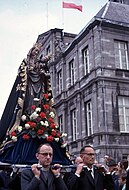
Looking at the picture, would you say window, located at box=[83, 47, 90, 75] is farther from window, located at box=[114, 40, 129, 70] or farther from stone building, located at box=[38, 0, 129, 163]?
window, located at box=[114, 40, 129, 70]

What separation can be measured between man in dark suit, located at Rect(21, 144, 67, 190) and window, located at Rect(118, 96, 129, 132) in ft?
47.7

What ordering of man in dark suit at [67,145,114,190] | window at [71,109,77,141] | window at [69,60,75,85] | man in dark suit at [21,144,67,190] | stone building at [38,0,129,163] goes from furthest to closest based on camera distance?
window at [69,60,75,85], window at [71,109,77,141], stone building at [38,0,129,163], man in dark suit at [67,145,114,190], man in dark suit at [21,144,67,190]

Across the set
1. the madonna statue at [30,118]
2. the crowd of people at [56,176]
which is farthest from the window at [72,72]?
Answer: the crowd of people at [56,176]

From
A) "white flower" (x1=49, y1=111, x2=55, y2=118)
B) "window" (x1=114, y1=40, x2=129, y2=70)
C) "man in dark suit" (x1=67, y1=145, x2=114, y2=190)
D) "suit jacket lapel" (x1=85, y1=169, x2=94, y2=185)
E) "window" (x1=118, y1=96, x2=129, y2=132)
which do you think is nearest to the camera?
"man in dark suit" (x1=67, y1=145, x2=114, y2=190)

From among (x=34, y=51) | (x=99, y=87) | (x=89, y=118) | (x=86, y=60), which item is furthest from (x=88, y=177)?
(x=86, y=60)

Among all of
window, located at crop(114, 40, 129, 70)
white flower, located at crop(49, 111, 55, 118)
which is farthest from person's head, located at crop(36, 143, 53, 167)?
window, located at crop(114, 40, 129, 70)

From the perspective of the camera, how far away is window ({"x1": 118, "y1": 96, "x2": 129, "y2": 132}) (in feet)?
58.3

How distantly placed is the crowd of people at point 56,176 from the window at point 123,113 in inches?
524

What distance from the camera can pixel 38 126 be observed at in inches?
260

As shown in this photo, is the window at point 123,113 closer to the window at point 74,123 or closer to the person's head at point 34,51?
the window at point 74,123

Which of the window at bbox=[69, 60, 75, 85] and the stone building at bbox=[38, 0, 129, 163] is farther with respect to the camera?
the window at bbox=[69, 60, 75, 85]

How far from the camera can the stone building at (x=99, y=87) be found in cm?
1727

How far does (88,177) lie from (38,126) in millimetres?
2604

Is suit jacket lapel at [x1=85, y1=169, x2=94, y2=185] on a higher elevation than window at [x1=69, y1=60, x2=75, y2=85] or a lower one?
lower
